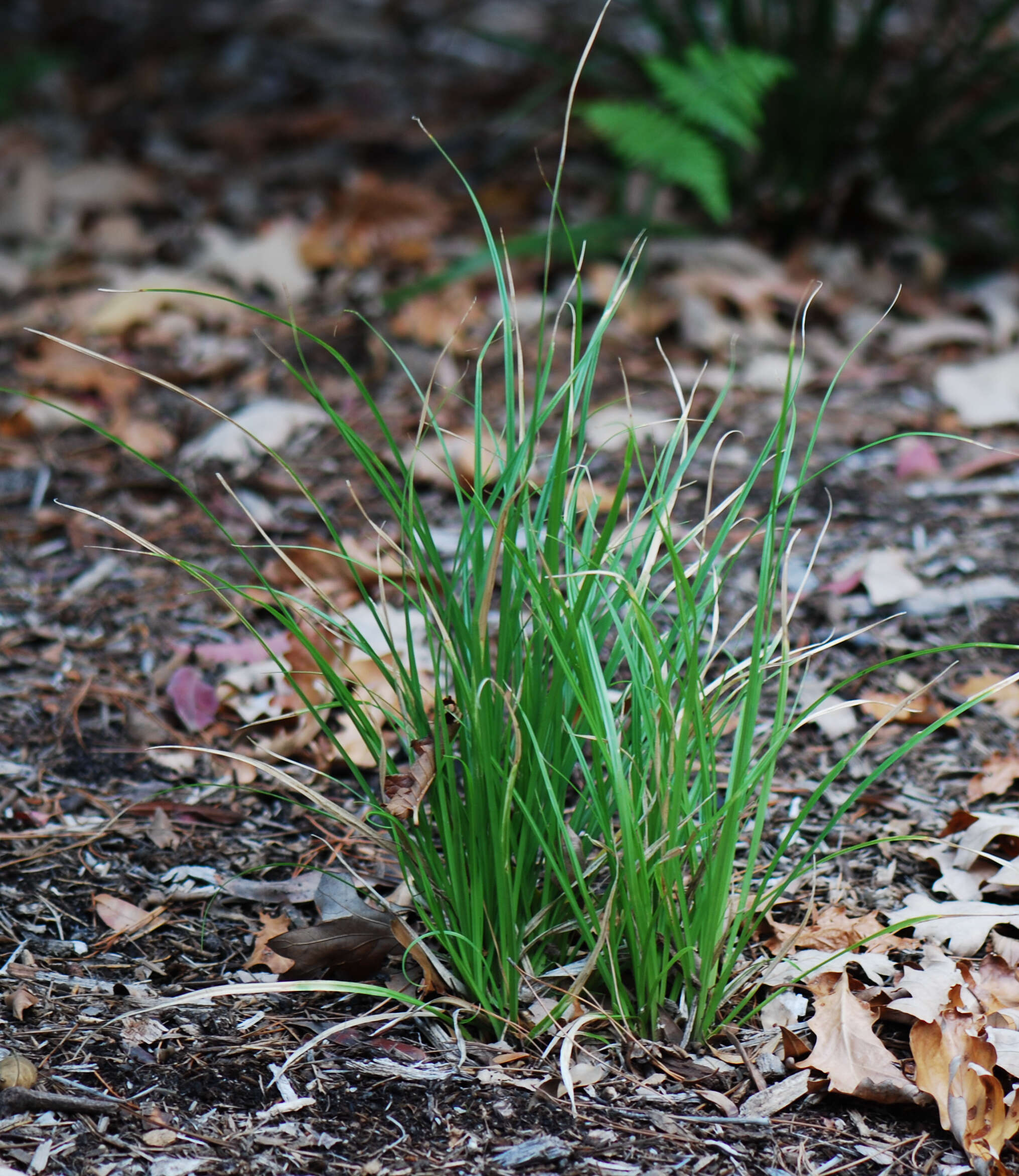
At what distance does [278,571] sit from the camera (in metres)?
2.22

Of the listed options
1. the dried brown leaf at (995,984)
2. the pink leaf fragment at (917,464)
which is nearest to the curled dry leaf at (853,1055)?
the dried brown leaf at (995,984)

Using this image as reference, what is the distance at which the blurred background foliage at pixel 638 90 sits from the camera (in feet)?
11.5

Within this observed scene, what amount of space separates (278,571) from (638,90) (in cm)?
254

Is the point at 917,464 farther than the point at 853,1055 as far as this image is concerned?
Yes

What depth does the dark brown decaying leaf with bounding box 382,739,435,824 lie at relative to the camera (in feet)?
4.08

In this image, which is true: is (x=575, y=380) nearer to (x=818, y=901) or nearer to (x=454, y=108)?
(x=818, y=901)

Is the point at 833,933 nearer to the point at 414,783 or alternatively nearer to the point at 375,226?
the point at 414,783

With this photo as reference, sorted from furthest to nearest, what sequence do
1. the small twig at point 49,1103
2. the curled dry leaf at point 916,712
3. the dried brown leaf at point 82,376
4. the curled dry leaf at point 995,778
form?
the dried brown leaf at point 82,376
the curled dry leaf at point 916,712
the curled dry leaf at point 995,778
the small twig at point 49,1103

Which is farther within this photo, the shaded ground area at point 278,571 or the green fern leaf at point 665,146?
the green fern leaf at point 665,146

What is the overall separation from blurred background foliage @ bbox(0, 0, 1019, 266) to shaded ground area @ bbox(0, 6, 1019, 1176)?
0.04m

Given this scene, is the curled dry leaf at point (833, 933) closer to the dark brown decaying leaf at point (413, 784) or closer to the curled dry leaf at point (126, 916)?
the dark brown decaying leaf at point (413, 784)

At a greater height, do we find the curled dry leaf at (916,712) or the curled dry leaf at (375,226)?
the curled dry leaf at (375,226)

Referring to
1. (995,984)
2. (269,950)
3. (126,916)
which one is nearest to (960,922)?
(995,984)

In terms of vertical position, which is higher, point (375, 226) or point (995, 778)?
point (375, 226)
